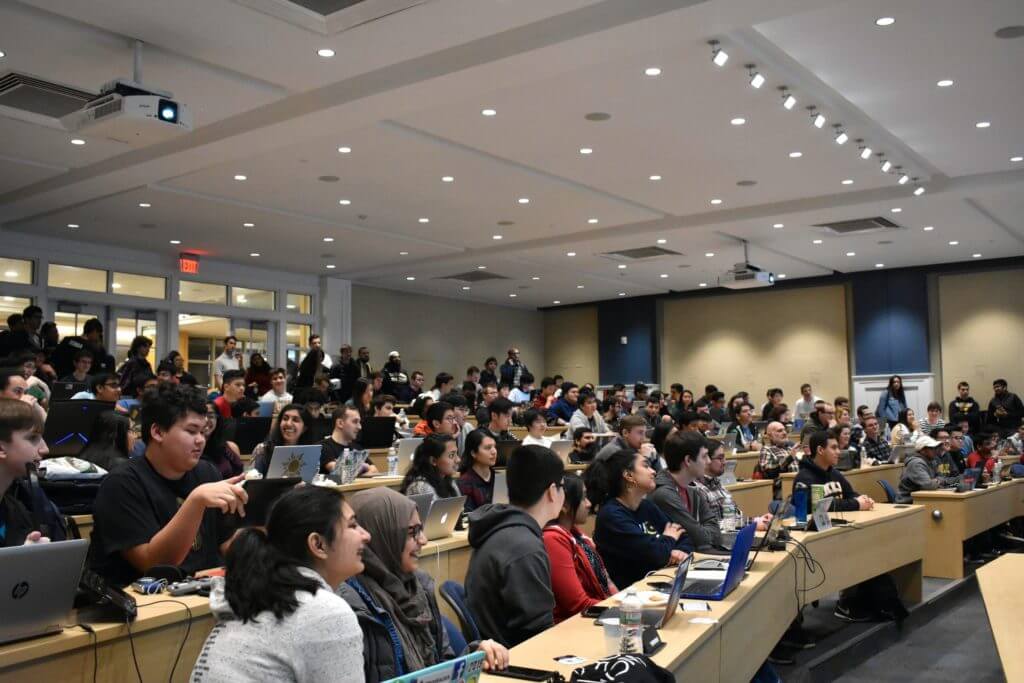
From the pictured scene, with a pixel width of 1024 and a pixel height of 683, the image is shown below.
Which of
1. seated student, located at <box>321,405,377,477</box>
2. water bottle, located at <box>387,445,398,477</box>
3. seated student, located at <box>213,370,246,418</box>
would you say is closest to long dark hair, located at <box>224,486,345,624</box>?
seated student, located at <box>321,405,377,477</box>

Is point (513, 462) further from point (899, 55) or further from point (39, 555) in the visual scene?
point (899, 55)

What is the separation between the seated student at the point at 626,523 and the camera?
417 centimetres

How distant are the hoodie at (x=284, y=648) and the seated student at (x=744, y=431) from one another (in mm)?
9916

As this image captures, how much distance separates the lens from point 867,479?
30.5 feet

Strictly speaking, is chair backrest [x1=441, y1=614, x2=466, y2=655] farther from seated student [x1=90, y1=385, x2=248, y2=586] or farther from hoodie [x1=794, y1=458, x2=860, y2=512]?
hoodie [x1=794, y1=458, x2=860, y2=512]

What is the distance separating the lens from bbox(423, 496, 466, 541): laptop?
4457mm

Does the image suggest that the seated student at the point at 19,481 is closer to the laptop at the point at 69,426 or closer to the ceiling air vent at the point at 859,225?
the laptop at the point at 69,426

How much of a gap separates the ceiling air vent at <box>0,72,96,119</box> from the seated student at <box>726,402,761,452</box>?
322 inches

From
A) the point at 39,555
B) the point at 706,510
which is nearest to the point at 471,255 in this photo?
the point at 706,510

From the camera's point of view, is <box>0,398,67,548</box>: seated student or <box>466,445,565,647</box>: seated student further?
<box>466,445,565,647</box>: seated student

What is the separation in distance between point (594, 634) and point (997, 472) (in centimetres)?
770

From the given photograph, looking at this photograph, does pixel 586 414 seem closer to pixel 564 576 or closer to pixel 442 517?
pixel 442 517

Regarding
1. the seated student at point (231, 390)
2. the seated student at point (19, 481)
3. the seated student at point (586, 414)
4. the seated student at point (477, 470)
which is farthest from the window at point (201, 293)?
the seated student at point (19, 481)

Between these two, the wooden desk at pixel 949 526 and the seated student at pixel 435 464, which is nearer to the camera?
the seated student at pixel 435 464
